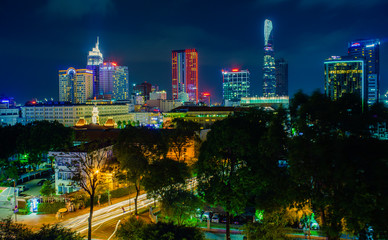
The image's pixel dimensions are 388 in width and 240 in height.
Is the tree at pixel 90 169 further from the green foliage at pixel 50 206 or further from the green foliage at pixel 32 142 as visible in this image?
the green foliage at pixel 32 142

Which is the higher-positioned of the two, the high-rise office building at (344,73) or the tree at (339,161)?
the high-rise office building at (344,73)

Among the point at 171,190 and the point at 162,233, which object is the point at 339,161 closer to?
the point at 162,233

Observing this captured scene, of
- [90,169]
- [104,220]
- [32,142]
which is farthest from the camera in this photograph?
[32,142]

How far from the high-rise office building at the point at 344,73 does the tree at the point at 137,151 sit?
128 metres

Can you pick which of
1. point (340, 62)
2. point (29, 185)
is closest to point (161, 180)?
point (29, 185)

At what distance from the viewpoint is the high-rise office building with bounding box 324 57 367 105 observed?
137 metres

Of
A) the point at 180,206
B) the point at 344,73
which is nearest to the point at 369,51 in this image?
the point at 344,73

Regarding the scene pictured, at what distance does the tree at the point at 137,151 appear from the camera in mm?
24641

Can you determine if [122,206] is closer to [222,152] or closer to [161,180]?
[161,180]

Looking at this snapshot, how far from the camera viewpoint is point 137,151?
28.6m

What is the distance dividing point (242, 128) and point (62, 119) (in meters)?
109

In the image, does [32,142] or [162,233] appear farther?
[32,142]

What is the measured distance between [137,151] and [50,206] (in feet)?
29.5

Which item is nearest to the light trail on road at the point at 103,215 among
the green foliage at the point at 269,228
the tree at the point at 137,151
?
the tree at the point at 137,151
